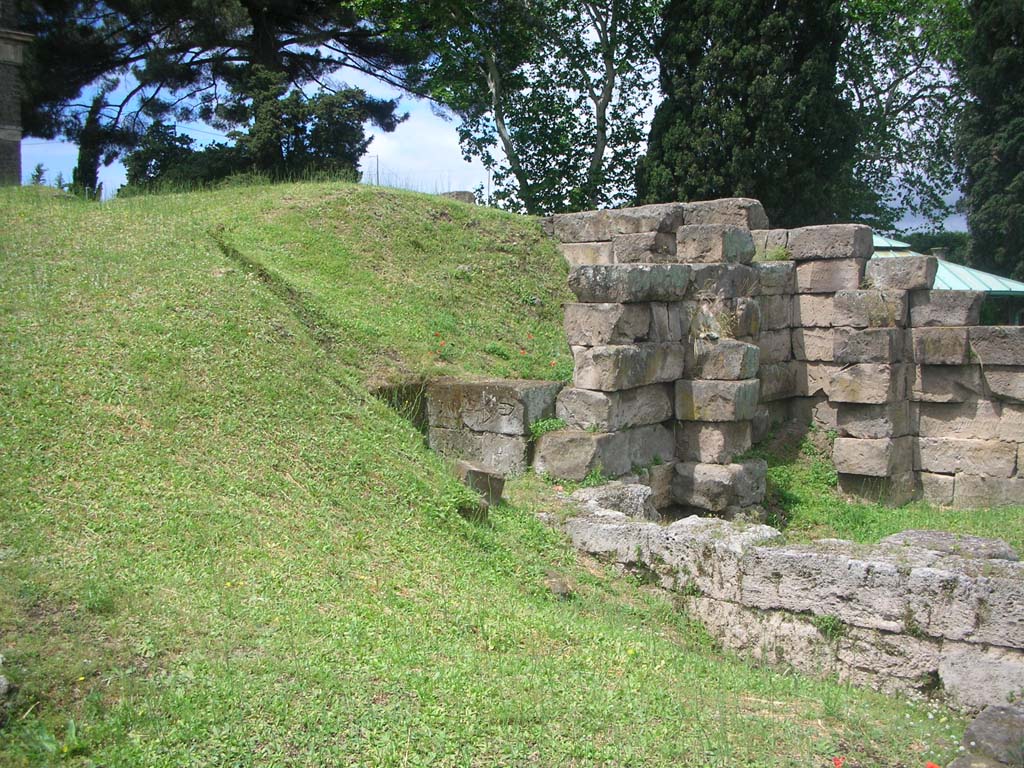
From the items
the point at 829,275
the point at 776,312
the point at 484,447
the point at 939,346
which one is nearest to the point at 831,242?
the point at 829,275

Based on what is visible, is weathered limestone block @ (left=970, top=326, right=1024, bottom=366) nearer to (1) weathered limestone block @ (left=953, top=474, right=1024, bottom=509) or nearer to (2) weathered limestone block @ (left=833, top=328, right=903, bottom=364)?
(2) weathered limestone block @ (left=833, top=328, right=903, bottom=364)

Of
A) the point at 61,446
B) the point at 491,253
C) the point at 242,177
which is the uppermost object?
the point at 242,177

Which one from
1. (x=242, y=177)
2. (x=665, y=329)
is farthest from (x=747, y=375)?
(x=242, y=177)

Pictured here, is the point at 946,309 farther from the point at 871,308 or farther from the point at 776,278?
the point at 776,278

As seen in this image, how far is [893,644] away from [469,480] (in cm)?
365

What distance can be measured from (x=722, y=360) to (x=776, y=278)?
250 cm

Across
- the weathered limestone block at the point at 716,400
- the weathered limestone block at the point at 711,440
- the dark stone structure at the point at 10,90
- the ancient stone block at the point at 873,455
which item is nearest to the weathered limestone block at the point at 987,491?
the ancient stone block at the point at 873,455

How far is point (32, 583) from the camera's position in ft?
16.5

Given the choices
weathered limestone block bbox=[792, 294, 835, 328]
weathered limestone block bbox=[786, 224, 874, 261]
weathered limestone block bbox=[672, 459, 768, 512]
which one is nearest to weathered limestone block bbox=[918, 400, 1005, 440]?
weathered limestone block bbox=[792, 294, 835, 328]

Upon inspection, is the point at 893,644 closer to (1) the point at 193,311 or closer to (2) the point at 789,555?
(2) the point at 789,555

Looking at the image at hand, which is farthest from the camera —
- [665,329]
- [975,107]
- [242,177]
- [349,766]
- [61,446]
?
[975,107]

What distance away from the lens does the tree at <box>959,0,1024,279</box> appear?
25.3m

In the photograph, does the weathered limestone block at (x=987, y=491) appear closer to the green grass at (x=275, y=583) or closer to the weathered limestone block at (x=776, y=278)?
the weathered limestone block at (x=776, y=278)

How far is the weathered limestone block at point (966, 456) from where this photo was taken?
11.4 metres
